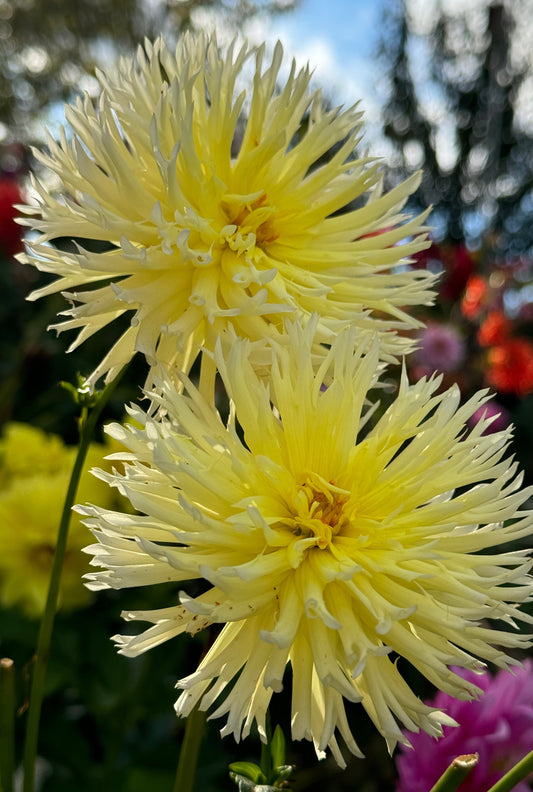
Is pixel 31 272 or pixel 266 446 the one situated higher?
pixel 31 272

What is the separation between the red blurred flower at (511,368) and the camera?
5.04ft

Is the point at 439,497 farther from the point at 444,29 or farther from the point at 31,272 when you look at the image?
the point at 444,29

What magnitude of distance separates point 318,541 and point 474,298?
149 cm

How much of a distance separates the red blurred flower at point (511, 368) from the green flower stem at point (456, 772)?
1.28 metres

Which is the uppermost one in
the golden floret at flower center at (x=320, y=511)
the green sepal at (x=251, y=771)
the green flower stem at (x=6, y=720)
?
the golden floret at flower center at (x=320, y=511)

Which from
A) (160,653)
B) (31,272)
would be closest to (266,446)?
(160,653)

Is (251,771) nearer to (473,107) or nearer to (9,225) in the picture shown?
(9,225)

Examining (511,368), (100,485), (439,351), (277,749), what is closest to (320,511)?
(277,749)

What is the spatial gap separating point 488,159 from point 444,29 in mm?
1023

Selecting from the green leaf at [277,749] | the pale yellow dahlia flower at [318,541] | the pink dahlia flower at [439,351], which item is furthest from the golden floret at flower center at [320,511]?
the pink dahlia flower at [439,351]

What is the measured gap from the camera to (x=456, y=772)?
30 cm

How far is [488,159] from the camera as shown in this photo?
5555 mm

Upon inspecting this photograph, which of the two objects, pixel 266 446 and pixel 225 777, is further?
pixel 225 777

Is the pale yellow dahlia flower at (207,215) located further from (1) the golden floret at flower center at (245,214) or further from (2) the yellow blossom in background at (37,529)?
(2) the yellow blossom in background at (37,529)
